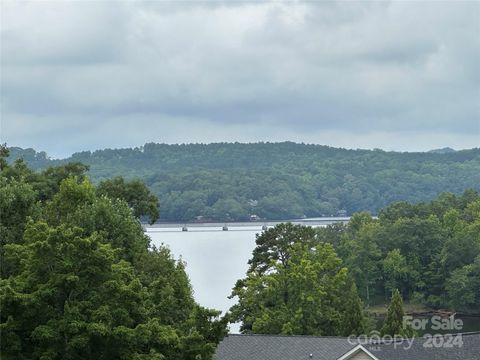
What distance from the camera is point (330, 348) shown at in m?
45.4

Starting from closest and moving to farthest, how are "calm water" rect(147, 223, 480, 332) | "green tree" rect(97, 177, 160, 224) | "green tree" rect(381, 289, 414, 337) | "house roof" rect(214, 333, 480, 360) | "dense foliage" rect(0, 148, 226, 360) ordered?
"dense foliage" rect(0, 148, 226, 360) → "house roof" rect(214, 333, 480, 360) → "green tree" rect(381, 289, 414, 337) → "green tree" rect(97, 177, 160, 224) → "calm water" rect(147, 223, 480, 332)

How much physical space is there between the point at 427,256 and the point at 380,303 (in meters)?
7.67

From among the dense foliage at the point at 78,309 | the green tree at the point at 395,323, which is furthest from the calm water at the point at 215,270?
the dense foliage at the point at 78,309

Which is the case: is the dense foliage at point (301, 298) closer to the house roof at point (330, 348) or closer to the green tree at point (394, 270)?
the house roof at point (330, 348)

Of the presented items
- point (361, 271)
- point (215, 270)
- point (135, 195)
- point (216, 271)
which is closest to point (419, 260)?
point (361, 271)

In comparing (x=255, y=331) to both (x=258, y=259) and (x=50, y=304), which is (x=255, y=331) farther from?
(x=50, y=304)

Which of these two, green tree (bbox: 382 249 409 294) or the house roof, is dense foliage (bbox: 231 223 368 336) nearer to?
the house roof

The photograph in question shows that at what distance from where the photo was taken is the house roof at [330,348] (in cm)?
4284

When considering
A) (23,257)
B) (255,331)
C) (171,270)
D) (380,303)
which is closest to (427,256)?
(380,303)

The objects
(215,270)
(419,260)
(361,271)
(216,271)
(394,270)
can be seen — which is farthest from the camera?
(215,270)

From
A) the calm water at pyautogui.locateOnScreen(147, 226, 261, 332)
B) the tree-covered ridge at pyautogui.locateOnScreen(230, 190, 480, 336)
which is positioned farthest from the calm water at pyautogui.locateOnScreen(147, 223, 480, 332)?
the tree-covered ridge at pyautogui.locateOnScreen(230, 190, 480, 336)

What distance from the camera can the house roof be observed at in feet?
141

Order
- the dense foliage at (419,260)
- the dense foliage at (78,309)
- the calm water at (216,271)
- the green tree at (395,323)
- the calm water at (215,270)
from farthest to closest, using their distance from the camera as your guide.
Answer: the calm water at (215,270), the dense foliage at (419,260), the calm water at (216,271), the green tree at (395,323), the dense foliage at (78,309)

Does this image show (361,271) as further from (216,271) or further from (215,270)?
(215,270)
